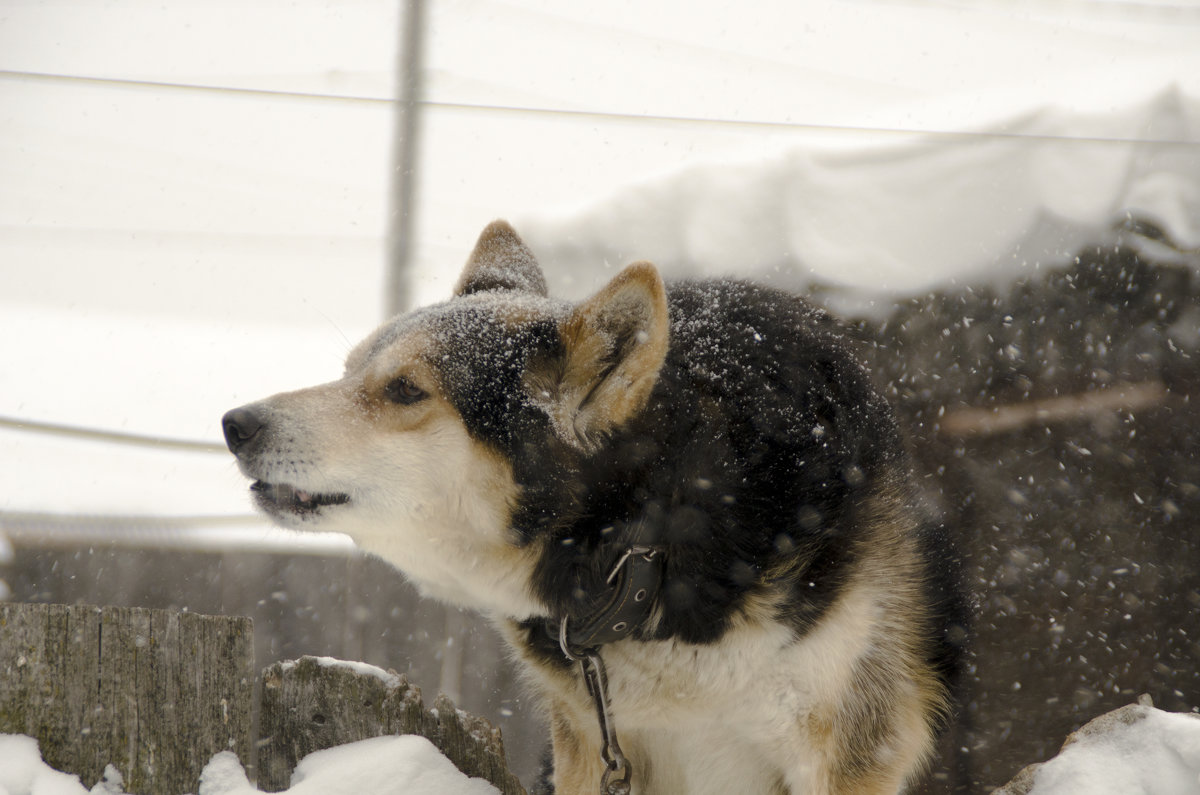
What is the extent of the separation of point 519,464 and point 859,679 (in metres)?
1.00

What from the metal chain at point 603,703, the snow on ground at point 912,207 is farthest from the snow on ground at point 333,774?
the snow on ground at point 912,207

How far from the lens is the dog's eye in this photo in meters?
1.82

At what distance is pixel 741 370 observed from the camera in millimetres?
1867

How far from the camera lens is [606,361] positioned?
1.74 meters

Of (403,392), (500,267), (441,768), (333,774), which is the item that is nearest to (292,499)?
(403,392)

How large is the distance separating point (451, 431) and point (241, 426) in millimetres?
454

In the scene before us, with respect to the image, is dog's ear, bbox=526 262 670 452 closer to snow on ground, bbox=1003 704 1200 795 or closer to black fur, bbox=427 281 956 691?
black fur, bbox=427 281 956 691

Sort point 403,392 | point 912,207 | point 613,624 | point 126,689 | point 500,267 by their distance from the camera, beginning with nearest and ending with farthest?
point 126,689 → point 613,624 → point 403,392 → point 500,267 → point 912,207

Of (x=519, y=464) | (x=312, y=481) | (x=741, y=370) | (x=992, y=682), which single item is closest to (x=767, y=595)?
(x=741, y=370)

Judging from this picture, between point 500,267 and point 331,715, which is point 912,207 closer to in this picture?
point 500,267

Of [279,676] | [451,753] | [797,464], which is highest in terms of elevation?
[797,464]

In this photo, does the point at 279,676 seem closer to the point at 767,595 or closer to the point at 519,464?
the point at 519,464

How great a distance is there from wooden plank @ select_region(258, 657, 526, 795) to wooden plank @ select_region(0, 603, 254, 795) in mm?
132

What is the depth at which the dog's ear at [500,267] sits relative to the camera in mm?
2383
